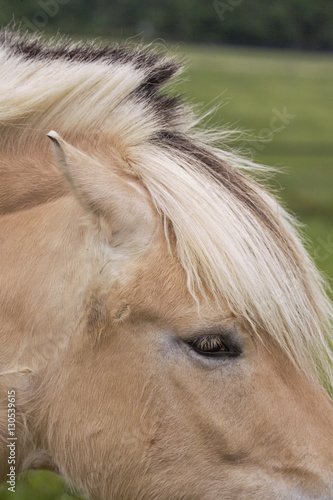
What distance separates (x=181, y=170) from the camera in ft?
7.00

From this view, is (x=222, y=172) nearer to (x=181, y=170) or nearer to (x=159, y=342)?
(x=181, y=170)

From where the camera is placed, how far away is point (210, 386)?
6.17ft

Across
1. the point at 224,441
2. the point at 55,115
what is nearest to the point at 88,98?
the point at 55,115

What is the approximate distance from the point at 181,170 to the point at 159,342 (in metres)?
0.61

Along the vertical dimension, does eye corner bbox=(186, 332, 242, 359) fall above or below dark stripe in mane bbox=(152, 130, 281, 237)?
below

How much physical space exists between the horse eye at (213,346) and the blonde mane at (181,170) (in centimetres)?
10

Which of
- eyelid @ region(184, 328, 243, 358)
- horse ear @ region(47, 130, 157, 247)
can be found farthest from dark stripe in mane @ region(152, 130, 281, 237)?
eyelid @ region(184, 328, 243, 358)

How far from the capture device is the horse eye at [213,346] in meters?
A: 1.87

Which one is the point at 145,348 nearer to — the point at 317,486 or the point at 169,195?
the point at 169,195

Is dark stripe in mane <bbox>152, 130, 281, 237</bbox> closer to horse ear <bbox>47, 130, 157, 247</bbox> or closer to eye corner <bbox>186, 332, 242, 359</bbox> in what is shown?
horse ear <bbox>47, 130, 157, 247</bbox>

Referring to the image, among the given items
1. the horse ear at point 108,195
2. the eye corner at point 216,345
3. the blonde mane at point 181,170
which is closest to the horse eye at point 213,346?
the eye corner at point 216,345

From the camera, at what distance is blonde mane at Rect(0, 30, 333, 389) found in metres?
1.94

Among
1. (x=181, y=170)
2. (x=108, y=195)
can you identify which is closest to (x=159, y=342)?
(x=108, y=195)

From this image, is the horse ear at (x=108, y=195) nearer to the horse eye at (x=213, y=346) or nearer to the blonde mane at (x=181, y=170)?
the blonde mane at (x=181, y=170)
